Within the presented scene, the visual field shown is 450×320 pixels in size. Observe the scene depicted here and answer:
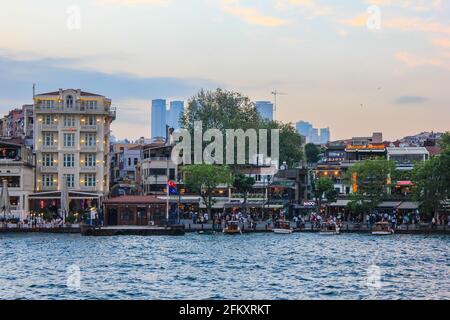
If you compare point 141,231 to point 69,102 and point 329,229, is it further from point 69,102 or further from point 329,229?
point 69,102

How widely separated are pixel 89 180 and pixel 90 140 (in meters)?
5.37

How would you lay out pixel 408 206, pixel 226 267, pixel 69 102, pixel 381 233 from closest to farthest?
pixel 226 267
pixel 381 233
pixel 408 206
pixel 69 102

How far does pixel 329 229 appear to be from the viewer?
9469 cm

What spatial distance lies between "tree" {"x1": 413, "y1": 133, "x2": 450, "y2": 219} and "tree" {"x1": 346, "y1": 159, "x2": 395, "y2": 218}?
6.84 metres

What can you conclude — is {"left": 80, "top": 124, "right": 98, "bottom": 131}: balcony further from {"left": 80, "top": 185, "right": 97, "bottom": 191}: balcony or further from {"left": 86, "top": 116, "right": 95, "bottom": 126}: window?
{"left": 80, "top": 185, "right": 97, "bottom": 191}: balcony

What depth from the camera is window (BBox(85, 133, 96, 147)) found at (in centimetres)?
11750

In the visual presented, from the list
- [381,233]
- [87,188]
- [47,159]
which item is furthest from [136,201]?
[381,233]

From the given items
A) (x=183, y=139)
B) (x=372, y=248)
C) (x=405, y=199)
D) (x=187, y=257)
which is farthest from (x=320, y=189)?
(x=187, y=257)

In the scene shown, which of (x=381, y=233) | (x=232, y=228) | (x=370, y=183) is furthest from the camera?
(x=370, y=183)

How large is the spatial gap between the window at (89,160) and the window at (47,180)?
15.6 ft

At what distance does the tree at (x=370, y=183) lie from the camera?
105m

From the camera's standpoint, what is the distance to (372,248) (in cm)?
7338

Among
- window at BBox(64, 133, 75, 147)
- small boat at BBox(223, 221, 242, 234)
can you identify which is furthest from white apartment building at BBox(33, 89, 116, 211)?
small boat at BBox(223, 221, 242, 234)
